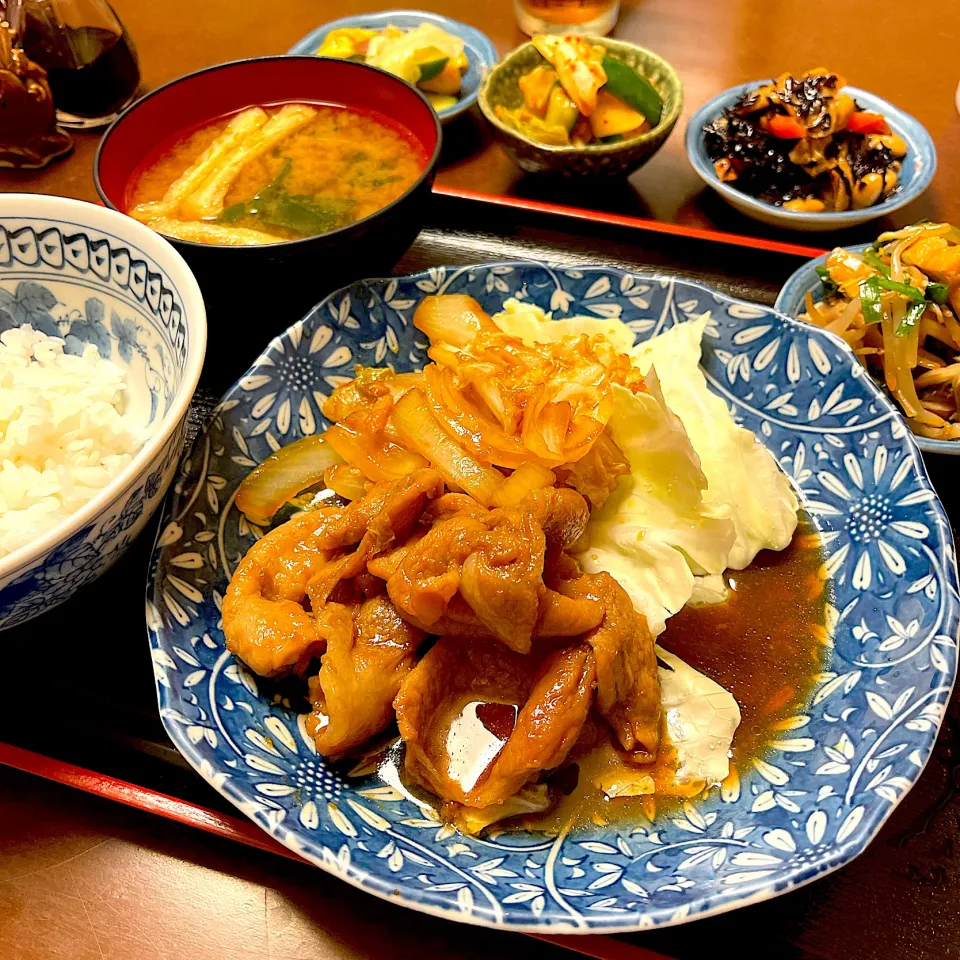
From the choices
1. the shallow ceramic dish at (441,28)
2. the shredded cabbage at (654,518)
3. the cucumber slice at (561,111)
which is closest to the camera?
the shredded cabbage at (654,518)

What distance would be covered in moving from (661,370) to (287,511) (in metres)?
1.11

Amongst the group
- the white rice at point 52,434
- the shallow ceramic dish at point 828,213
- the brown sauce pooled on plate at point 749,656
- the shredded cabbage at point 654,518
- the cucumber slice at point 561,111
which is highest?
the cucumber slice at point 561,111

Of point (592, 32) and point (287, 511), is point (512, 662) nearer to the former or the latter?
point (287, 511)

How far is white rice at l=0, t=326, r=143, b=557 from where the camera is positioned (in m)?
1.69

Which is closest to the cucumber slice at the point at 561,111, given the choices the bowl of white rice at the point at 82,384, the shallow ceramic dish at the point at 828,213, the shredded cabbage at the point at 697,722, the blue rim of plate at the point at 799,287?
the shallow ceramic dish at the point at 828,213

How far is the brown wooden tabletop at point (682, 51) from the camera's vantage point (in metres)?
3.14

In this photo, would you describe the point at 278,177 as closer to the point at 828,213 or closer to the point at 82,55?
the point at 82,55

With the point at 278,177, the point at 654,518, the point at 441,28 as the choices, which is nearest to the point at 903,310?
the point at 654,518

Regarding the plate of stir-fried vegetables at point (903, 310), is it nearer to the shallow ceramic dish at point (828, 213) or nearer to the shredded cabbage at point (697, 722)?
the shallow ceramic dish at point (828, 213)

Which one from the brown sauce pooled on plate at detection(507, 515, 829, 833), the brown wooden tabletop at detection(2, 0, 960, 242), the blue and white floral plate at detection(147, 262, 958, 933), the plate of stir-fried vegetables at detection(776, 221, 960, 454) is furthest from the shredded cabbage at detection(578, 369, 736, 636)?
the brown wooden tabletop at detection(2, 0, 960, 242)

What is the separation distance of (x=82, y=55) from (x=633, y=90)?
7.69 feet

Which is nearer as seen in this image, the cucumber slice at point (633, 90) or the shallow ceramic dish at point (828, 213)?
the shallow ceramic dish at point (828, 213)

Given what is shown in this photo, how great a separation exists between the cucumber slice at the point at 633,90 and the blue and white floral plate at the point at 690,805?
3.36ft

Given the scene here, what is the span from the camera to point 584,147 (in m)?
2.79
